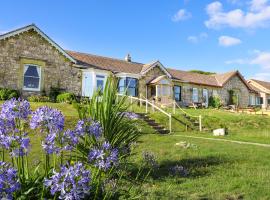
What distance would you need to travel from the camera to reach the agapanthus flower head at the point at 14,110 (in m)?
3.34

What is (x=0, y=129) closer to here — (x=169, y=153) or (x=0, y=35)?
(x=169, y=153)

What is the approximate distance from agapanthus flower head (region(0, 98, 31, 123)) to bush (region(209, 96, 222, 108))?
39.1 metres

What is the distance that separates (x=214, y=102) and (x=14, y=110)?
39512 mm

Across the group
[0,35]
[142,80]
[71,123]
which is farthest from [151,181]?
[142,80]

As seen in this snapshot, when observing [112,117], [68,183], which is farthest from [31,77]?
[68,183]

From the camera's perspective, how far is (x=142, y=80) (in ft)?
113

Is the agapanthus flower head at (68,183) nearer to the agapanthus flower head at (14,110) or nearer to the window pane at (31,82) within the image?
the agapanthus flower head at (14,110)

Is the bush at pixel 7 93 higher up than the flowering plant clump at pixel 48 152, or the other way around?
the bush at pixel 7 93

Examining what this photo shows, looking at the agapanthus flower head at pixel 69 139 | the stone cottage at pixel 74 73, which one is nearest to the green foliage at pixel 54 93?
the stone cottage at pixel 74 73

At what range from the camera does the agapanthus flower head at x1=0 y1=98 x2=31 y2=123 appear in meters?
3.34

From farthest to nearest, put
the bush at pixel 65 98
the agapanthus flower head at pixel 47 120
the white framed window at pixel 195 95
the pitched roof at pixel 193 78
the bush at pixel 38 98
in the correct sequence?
the white framed window at pixel 195 95, the pitched roof at pixel 193 78, the bush at pixel 65 98, the bush at pixel 38 98, the agapanthus flower head at pixel 47 120

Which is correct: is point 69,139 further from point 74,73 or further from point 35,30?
point 74,73

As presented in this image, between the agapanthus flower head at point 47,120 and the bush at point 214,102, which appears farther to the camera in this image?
the bush at point 214,102

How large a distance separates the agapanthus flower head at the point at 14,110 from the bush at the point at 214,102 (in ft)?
128
